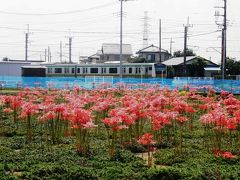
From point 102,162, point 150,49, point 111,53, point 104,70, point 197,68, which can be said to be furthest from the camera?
point 111,53

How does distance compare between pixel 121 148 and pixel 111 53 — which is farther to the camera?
pixel 111 53

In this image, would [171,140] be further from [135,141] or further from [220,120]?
[220,120]

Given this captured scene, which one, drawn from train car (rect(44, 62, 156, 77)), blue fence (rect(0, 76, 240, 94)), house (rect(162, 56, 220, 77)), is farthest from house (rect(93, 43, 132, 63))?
blue fence (rect(0, 76, 240, 94))

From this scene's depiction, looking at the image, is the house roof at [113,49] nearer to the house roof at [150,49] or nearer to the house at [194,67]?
the house roof at [150,49]

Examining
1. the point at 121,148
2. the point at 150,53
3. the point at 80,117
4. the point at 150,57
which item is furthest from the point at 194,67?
the point at 80,117

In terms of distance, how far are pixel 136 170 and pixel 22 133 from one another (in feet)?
22.1

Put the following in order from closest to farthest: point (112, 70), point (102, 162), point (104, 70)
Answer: point (102, 162) < point (112, 70) < point (104, 70)

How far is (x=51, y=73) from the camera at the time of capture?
2467 inches

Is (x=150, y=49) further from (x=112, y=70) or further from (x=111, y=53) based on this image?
(x=112, y=70)

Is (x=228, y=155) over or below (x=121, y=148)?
Result: over

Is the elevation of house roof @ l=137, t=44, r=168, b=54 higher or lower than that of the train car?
higher

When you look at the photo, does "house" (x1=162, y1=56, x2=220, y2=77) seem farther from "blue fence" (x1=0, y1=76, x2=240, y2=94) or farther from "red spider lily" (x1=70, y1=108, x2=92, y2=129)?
"red spider lily" (x1=70, y1=108, x2=92, y2=129)

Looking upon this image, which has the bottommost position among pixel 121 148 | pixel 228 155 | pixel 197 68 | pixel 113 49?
pixel 121 148

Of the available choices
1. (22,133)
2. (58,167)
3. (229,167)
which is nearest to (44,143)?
(22,133)
